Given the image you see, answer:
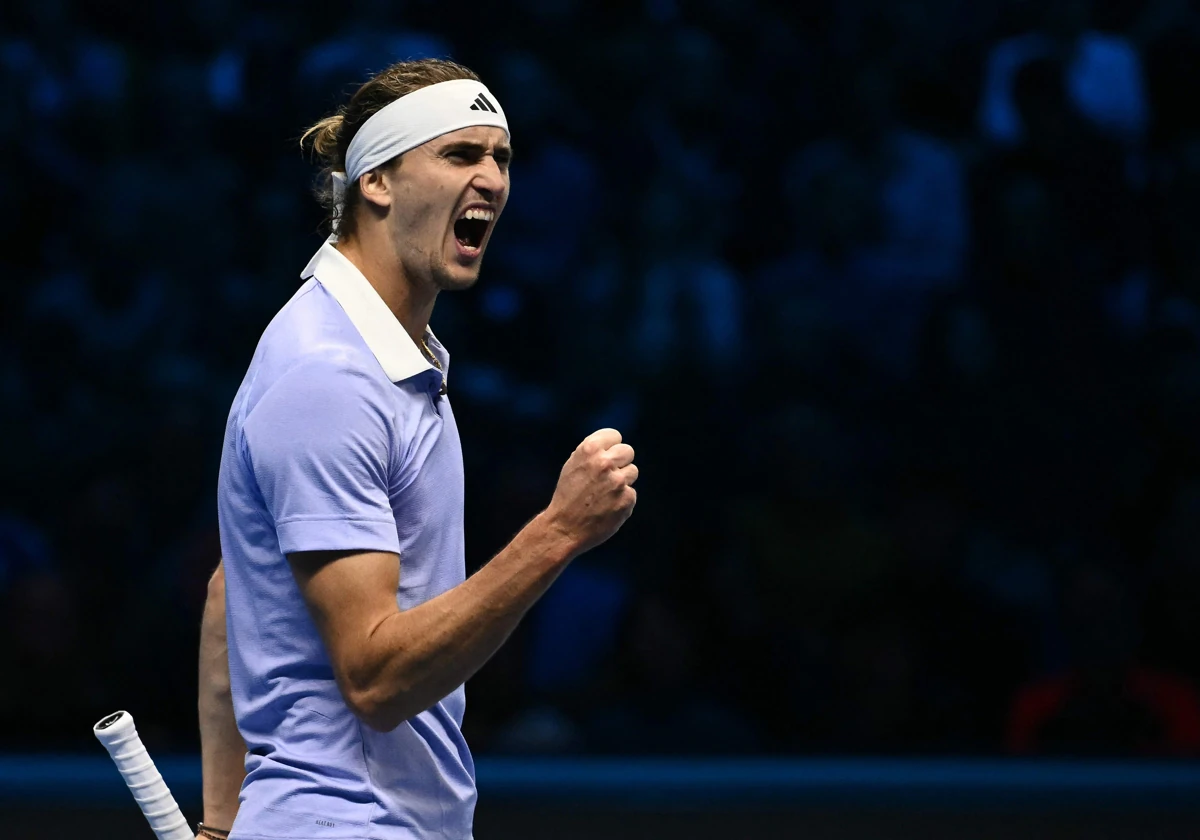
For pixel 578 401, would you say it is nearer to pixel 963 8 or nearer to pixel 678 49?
pixel 678 49

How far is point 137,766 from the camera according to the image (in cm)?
199

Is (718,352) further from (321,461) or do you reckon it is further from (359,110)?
(321,461)

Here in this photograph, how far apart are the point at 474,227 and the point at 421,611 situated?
1.68 feet

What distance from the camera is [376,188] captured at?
1946 millimetres

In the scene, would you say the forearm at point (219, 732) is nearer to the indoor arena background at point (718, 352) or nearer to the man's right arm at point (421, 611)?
the man's right arm at point (421, 611)

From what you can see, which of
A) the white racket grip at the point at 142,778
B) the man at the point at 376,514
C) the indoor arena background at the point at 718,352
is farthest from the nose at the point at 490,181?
the indoor arena background at the point at 718,352

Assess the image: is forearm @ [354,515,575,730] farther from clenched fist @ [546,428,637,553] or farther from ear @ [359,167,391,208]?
ear @ [359,167,391,208]

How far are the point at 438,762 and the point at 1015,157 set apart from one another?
3.66 meters

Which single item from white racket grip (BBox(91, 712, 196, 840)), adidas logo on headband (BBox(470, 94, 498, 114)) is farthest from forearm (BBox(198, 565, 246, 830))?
adidas logo on headband (BBox(470, 94, 498, 114))

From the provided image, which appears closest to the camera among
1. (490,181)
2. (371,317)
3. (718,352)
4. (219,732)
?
(371,317)

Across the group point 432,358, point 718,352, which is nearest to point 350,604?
point 432,358

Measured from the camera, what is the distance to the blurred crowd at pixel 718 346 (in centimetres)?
441

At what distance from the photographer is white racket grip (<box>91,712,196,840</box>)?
198cm

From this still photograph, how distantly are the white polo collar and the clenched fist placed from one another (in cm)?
22
